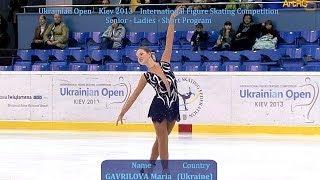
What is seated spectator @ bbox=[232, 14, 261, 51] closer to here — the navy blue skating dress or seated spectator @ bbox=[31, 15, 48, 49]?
seated spectator @ bbox=[31, 15, 48, 49]

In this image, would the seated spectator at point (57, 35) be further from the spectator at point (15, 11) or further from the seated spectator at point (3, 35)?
the spectator at point (15, 11)

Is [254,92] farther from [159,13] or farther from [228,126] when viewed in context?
[159,13]

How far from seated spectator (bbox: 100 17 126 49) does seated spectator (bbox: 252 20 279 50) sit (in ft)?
10.0

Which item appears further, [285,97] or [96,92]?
[96,92]

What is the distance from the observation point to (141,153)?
36.5 feet

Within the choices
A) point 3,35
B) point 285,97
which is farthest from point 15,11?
point 285,97

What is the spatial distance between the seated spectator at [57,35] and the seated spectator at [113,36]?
0.90 m

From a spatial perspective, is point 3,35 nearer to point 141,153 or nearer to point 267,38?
point 267,38

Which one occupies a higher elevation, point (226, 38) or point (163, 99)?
point (226, 38)

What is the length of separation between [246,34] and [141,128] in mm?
3068

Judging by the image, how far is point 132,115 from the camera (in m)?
14.6

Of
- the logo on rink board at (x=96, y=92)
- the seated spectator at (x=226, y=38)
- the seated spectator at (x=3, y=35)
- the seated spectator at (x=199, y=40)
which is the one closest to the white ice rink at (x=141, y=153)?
the logo on rink board at (x=96, y=92)

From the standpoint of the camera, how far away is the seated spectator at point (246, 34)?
1573 centimetres

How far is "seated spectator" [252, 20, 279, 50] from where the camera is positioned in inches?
616
